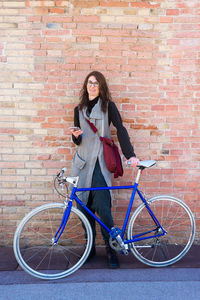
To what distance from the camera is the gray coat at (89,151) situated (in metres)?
3.20

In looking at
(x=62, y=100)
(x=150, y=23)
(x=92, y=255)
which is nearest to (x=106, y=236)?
(x=92, y=255)

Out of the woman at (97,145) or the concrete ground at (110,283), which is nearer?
the concrete ground at (110,283)

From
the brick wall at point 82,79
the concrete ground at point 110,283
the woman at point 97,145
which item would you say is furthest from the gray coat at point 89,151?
the concrete ground at point 110,283

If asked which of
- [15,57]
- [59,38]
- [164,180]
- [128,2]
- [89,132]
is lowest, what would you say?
[164,180]

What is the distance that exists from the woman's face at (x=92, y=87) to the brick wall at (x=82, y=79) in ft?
1.33

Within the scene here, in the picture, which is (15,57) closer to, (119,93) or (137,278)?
(119,93)

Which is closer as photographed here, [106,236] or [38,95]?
[106,236]

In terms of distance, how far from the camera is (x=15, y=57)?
355cm

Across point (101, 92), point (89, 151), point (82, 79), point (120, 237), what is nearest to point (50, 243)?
point (120, 237)

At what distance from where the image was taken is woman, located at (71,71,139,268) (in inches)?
125

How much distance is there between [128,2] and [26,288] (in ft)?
10.5

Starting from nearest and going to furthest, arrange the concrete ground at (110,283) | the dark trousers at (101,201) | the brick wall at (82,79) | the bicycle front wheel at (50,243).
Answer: the concrete ground at (110,283) → the dark trousers at (101,201) → the bicycle front wheel at (50,243) → the brick wall at (82,79)

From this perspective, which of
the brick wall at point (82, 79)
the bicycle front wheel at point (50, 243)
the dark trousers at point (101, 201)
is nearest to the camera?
the dark trousers at point (101, 201)

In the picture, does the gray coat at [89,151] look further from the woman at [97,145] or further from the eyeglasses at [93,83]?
the eyeglasses at [93,83]
